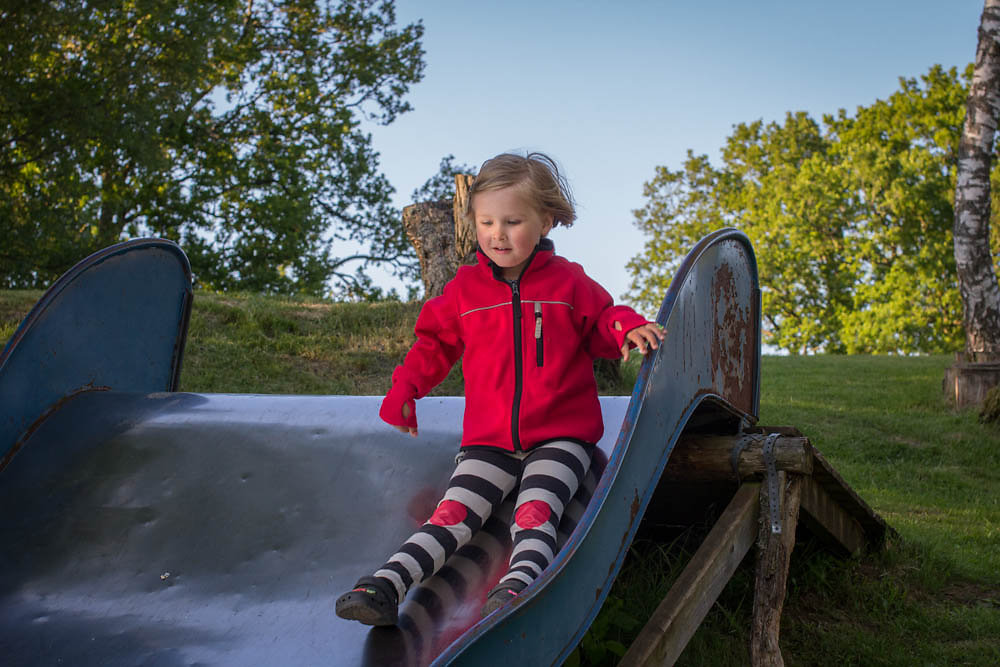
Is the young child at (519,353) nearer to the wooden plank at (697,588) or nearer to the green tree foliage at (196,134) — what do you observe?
the wooden plank at (697,588)

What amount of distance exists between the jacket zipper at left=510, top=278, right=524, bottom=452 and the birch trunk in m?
7.17

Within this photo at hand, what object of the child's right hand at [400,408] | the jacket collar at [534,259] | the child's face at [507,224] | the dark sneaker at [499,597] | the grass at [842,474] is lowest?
the grass at [842,474]

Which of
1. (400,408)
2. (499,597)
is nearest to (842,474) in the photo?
(400,408)

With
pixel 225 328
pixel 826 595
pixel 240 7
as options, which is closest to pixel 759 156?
pixel 240 7

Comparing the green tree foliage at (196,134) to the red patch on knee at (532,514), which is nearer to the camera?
the red patch on knee at (532,514)

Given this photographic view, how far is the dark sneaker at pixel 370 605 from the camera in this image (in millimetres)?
1957

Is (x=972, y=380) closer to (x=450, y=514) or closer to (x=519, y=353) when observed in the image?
(x=519, y=353)

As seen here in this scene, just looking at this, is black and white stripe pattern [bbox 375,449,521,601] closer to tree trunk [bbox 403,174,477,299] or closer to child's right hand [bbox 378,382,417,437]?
child's right hand [bbox 378,382,417,437]

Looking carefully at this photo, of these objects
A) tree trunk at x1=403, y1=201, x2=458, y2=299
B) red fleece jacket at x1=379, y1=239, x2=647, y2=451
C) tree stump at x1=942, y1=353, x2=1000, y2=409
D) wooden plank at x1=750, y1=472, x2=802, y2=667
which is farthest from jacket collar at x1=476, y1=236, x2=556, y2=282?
tree stump at x1=942, y1=353, x2=1000, y2=409

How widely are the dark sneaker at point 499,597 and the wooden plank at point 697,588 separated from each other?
0.48 m

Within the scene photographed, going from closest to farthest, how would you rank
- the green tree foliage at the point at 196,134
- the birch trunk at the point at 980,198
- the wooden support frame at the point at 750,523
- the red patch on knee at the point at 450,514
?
the red patch on knee at the point at 450,514
the wooden support frame at the point at 750,523
the birch trunk at the point at 980,198
the green tree foliage at the point at 196,134

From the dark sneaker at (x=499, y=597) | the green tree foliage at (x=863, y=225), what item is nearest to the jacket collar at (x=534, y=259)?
the dark sneaker at (x=499, y=597)

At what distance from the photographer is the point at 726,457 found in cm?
294

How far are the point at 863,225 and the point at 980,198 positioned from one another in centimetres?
1617
